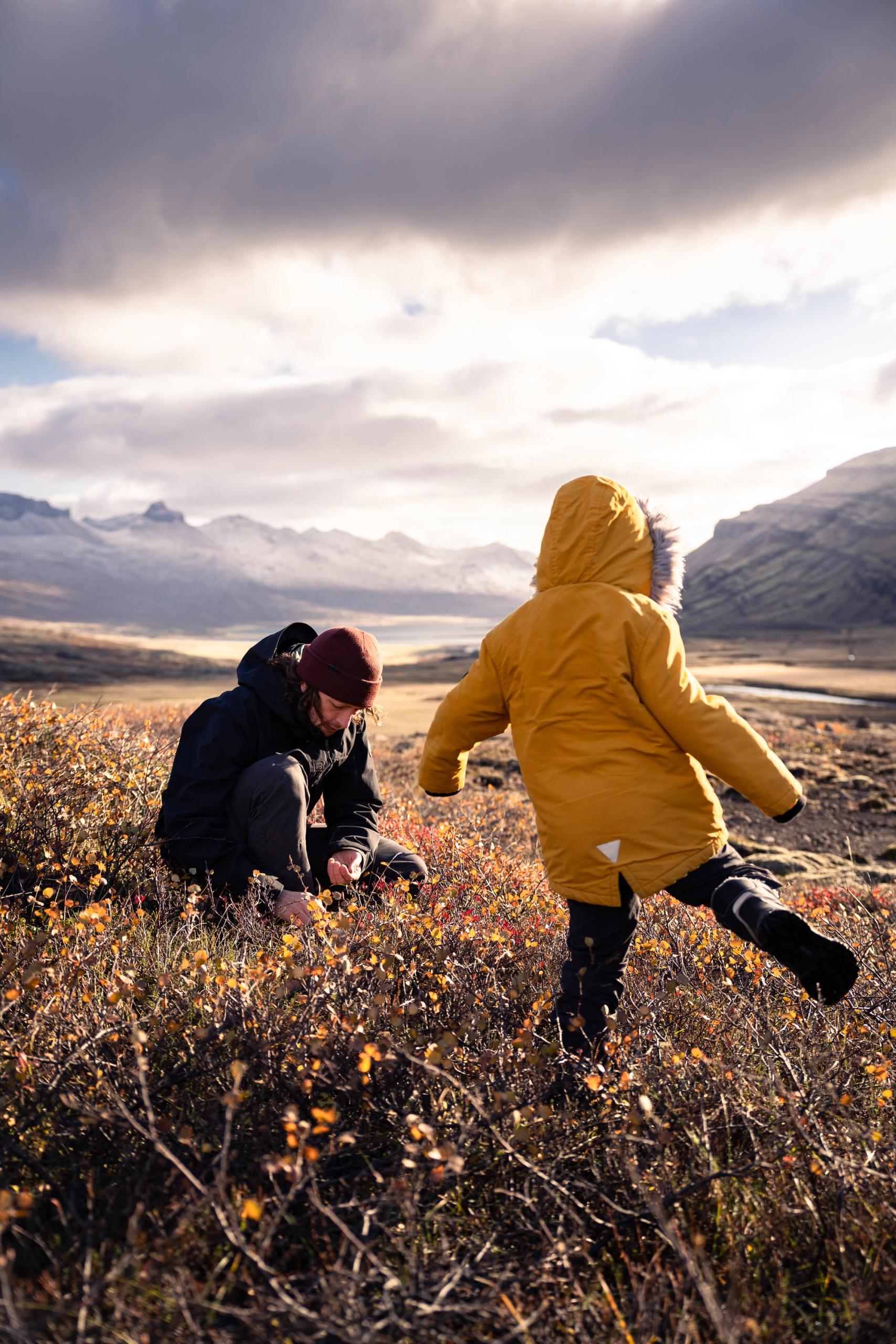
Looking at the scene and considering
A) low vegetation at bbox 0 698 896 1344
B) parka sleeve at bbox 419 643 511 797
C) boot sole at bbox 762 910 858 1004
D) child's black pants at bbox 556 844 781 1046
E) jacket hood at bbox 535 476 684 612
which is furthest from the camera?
parka sleeve at bbox 419 643 511 797

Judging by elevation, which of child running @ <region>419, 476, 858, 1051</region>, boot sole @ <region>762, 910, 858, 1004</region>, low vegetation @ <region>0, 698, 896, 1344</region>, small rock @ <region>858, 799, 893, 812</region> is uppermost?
child running @ <region>419, 476, 858, 1051</region>

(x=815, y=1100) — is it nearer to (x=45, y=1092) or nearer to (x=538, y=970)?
(x=538, y=970)

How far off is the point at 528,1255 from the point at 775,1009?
1.92m

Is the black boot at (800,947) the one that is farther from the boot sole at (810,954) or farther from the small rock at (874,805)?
the small rock at (874,805)

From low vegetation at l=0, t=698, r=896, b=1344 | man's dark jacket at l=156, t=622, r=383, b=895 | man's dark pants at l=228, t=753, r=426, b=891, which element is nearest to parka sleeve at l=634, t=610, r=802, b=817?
low vegetation at l=0, t=698, r=896, b=1344

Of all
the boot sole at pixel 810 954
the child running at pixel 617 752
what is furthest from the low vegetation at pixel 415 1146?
the child running at pixel 617 752

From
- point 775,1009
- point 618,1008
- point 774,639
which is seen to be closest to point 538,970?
point 618,1008

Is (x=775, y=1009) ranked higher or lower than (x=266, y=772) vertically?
lower

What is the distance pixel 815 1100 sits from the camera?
94.7 inches

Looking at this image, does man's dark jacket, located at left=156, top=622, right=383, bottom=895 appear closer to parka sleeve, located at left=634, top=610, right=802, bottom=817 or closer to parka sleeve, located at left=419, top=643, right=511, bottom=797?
parka sleeve, located at left=419, top=643, right=511, bottom=797

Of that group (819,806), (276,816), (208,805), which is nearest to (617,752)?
(276,816)

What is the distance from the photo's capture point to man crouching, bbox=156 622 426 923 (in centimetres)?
406

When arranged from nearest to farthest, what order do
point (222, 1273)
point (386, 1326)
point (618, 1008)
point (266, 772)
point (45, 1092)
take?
1. point (386, 1326)
2. point (222, 1273)
3. point (45, 1092)
4. point (618, 1008)
5. point (266, 772)

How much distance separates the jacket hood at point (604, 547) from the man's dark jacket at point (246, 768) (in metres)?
1.72
